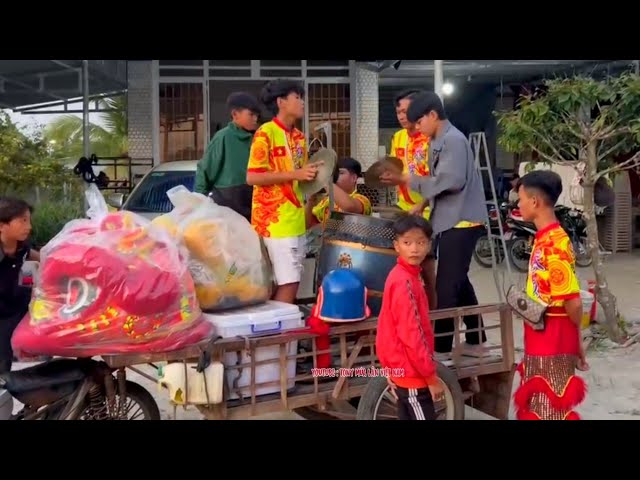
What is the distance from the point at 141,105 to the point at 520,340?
7.48m

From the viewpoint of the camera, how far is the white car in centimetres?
693

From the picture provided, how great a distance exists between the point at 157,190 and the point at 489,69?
6.91 m

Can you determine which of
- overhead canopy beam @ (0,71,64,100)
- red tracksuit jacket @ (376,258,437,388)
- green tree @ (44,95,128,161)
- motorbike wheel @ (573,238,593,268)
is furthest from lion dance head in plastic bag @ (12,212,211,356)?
green tree @ (44,95,128,161)

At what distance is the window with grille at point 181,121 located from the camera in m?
11.8

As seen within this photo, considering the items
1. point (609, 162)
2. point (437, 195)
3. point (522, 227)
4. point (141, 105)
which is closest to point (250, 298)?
point (437, 195)

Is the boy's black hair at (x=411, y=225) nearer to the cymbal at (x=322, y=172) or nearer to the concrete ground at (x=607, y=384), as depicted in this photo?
the cymbal at (x=322, y=172)

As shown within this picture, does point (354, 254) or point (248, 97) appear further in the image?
point (248, 97)

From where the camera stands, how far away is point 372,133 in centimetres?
1213

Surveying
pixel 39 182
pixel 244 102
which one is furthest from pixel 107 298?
pixel 39 182

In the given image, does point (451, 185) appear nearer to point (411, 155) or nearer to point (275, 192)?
point (411, 155)

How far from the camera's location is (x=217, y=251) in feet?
11.5

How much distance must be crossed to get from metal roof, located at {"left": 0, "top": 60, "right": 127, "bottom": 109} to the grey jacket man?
788cm

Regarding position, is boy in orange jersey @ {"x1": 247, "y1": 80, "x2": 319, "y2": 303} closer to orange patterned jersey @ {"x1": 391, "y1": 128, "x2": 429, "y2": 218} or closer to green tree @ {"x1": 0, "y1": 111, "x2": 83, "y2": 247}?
orange patterned jersey @ {"x1": 391, "y1": 128, "x2": 429, "y2": 218}

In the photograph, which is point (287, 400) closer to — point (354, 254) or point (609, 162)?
point (354, 254)
